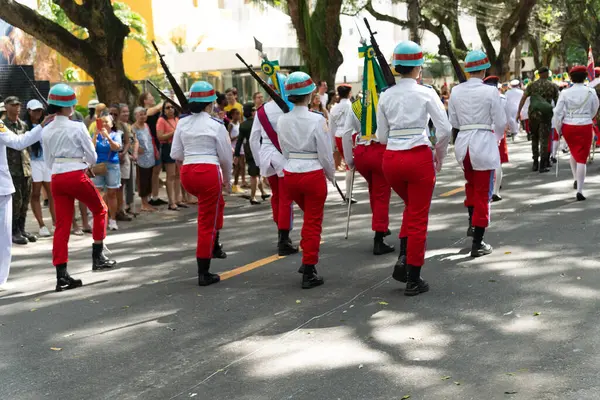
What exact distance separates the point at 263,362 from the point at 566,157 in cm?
1575

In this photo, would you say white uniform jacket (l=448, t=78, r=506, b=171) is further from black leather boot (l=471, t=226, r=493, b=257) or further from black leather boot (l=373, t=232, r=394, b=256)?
black leather boot (l=373, t=232, r=394, b=256)

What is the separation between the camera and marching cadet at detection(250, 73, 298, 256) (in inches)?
388

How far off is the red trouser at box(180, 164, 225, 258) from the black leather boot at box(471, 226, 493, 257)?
2766 mm

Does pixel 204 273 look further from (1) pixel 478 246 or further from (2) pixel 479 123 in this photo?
(2) pixel 479 123

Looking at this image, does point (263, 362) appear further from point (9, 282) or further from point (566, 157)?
point (566, 157)

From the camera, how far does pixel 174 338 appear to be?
21.9 ft

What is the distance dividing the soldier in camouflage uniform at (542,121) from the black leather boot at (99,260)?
1004 cm

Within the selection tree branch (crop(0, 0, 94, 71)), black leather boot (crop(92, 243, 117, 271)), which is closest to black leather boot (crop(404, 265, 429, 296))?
black leather boot (crop(92, 243, 117, 271))

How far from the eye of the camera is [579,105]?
13.0 meters

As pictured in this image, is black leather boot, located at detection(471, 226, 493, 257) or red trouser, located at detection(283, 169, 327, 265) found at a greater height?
red trouser, located at detection(283, 169, 327, 265)

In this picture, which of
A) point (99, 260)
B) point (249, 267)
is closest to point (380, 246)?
point (249, 267)

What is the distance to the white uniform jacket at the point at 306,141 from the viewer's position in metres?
8.16

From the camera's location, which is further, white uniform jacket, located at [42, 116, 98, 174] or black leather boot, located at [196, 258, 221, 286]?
white uniform jacket, located at [42, 116, 98, 174]

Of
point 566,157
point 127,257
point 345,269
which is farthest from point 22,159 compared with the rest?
point 566,157
